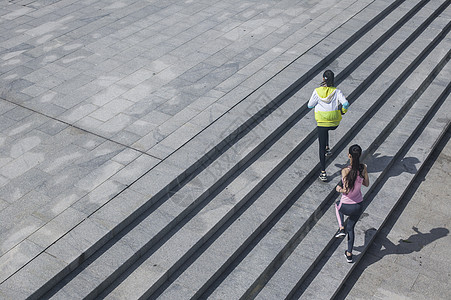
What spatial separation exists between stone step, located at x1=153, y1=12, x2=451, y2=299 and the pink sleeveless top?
1033mm

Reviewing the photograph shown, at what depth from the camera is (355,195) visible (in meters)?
7.38

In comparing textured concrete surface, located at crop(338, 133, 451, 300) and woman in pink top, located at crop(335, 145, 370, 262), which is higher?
woman in pink top, located at crop(335, 145, 370, 262)

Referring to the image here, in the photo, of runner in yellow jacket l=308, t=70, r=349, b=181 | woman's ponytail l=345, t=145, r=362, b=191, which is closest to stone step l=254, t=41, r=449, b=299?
Answer: woman's ponytail l=345, t=145, r=362, b=191

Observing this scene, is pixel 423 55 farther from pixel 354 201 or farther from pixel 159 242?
pixel 159 242

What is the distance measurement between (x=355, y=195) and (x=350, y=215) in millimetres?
334

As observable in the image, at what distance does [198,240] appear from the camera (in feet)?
24.7

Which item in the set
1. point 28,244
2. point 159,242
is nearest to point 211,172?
point 159,242

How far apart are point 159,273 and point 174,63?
557 cm

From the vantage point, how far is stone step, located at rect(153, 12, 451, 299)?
283 inches

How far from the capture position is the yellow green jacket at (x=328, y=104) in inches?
325

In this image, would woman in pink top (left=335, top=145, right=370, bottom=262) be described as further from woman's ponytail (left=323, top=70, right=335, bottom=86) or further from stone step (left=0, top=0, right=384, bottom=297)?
stone step (left=0, top=0, right=384, bottom=297)

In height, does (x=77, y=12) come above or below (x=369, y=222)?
above

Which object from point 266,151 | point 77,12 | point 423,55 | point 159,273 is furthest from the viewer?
point 77,12

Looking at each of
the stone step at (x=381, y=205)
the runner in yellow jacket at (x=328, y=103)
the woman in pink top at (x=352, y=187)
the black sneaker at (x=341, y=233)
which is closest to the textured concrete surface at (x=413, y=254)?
the stone step at (x=381, y=205)
